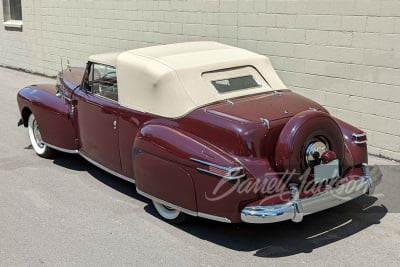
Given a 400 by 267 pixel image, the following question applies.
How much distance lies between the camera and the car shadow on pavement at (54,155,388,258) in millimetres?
4133

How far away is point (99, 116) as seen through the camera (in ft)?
17.2

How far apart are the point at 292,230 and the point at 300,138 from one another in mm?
919

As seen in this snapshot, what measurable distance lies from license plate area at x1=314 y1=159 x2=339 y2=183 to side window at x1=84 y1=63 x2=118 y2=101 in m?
2.19

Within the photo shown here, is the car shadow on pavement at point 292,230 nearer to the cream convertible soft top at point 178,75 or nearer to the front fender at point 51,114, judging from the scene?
the cream convertible soft top at point 178,75

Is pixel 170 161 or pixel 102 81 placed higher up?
pixel 102 81

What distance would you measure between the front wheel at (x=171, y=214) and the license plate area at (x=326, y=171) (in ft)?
3.86

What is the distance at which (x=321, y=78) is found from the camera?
6637mm

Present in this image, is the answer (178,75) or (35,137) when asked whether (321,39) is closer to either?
(178,75)

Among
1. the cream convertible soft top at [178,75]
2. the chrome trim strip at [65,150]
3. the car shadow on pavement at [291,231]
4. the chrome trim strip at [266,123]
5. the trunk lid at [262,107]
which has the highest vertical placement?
the cream convertible soft top at [178,75]

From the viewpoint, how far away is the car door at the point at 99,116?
16.7 feet

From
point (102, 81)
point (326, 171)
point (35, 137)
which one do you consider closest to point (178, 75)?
point (102, 81)

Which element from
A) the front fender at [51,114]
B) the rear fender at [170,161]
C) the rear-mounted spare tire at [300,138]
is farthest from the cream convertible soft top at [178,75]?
the front fender at [51,114]

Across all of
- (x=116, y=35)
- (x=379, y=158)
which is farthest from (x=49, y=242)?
(x=116, y=35)

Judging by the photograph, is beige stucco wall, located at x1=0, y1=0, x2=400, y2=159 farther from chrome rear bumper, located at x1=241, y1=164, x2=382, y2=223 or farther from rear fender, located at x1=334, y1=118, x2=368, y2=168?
chrome rear bumper, located at x1=241, y1=164, x2=382, y2=223
